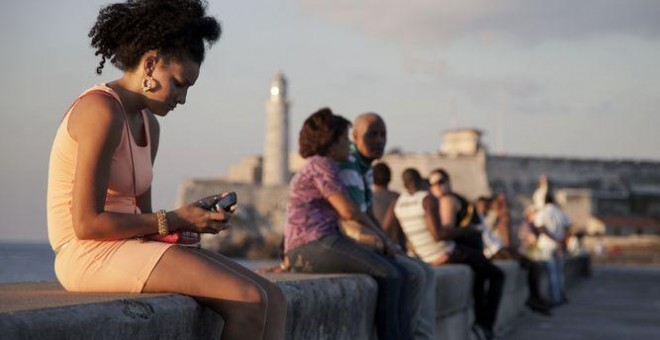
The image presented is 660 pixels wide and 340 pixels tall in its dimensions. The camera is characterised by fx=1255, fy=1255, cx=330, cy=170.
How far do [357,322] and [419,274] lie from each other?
2.61ft

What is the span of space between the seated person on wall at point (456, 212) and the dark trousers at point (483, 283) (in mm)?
86

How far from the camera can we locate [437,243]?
9.58 m

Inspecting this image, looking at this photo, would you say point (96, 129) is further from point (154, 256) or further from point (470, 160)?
point (470, 160)

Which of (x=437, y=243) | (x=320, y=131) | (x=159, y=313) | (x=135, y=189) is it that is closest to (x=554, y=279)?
(x=437, y=243)

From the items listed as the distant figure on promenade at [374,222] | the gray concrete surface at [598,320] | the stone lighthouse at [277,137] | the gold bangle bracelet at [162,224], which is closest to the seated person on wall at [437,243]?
the gray concrete surface at [598,320]

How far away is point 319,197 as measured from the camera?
21.4ft

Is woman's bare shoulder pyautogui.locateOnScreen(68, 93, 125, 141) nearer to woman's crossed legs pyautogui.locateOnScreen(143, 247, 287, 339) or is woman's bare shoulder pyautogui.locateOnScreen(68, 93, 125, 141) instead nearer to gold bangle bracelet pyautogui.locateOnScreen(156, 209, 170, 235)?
gold bangle bracelet pyautogui.locateOnScreen(156, 209, 170, 235)

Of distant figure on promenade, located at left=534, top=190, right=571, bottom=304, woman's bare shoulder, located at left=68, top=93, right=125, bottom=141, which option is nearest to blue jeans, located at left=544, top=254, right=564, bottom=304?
distant figure on promenade, located at left=534, top=190, right=571, bottom=304

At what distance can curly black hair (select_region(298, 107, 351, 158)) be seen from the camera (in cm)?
668

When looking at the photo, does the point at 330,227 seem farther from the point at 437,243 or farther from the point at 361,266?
the point at 437,243

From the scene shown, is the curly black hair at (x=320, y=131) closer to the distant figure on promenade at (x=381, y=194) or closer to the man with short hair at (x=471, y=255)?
the man with short hair at (x=471, y=255)

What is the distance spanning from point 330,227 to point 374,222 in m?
0.78

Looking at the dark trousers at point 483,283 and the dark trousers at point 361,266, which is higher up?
the dark trousers at point 361,266

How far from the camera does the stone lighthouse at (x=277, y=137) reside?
100625 mm
